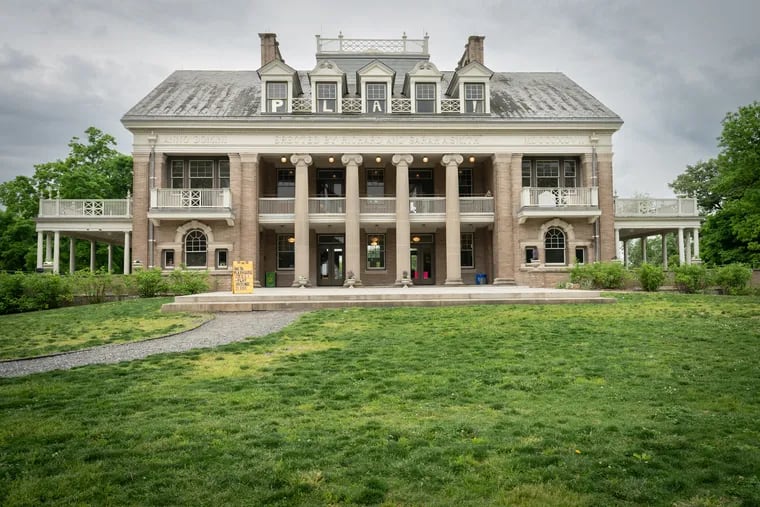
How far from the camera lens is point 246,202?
89.4 ft

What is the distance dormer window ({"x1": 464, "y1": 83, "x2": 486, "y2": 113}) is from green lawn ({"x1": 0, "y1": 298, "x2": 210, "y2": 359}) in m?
20.0

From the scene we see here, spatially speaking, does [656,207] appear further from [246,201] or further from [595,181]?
[246,201]

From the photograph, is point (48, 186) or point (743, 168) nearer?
point (743, 168)

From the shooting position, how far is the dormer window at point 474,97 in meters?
28.7

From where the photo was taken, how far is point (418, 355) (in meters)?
8.84

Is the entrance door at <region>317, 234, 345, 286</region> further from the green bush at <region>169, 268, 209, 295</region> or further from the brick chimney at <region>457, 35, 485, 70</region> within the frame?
the brick chimney at <region>457, 35, 485, 70</region>

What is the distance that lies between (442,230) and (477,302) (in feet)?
46.9

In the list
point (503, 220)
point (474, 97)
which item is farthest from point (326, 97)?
point (503, 220)

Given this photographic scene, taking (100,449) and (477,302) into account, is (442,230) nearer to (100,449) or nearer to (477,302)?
(477,302)

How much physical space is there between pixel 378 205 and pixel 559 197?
33.1 ft

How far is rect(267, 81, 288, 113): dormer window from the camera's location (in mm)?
28094

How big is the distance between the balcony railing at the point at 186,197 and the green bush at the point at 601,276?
1807cm

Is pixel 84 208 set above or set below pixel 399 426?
above

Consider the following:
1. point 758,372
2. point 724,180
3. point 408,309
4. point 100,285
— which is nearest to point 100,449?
point 758,372
